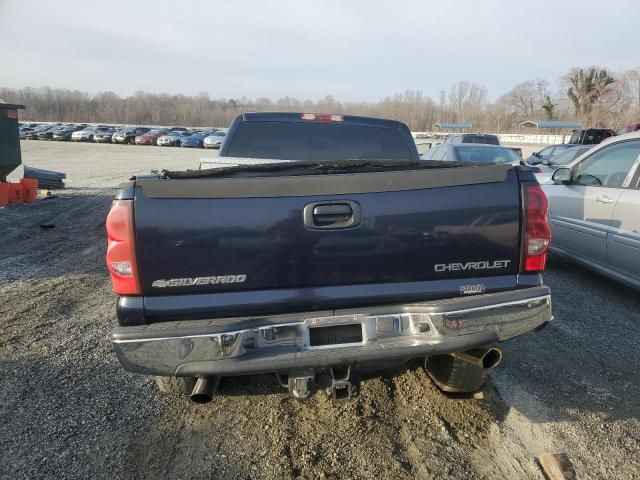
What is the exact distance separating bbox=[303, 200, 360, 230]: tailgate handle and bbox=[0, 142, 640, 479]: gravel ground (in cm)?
129

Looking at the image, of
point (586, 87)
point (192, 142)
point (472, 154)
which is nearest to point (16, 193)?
point (472, 154)

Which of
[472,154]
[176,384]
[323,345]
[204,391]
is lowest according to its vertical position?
[176,384]

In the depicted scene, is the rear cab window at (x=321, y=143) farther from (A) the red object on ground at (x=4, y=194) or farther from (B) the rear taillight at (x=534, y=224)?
(A) the red object on ground at (x=4, y=194)

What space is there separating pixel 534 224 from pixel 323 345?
1.33m

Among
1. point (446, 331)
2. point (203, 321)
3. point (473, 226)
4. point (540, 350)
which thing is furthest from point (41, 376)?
point (540, 350)

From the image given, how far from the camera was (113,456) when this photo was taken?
8.77ft

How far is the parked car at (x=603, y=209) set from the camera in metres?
4.84

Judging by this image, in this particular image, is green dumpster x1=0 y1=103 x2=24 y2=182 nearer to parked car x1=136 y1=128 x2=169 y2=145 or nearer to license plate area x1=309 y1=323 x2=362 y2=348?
license plate area x1=309 y1=323 x2=362 y2=348

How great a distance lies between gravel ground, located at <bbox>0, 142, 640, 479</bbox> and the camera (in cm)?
261

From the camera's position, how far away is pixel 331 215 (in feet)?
8.21

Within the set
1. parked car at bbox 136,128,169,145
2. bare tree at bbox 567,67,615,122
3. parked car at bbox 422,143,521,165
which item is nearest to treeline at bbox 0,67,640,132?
bare tree at bbox 567,67,615,122

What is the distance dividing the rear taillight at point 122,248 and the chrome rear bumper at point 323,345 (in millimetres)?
224

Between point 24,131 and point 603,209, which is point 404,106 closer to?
point 24,131

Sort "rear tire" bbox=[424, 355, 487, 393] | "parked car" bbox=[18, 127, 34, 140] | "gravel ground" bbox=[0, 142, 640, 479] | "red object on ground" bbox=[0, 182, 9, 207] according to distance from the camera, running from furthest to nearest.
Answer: "parked car" bbox=[18, 127, 34, 140] < "red object on ground" bbox=[0, 182, 9, 207] < "rear tire" bbox=[424, 355, 487, 393] < "gravel ground" bbox=[0, 142, 640, 479]
